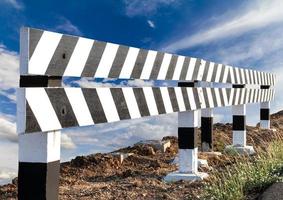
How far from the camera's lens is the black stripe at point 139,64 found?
7168 millimetres

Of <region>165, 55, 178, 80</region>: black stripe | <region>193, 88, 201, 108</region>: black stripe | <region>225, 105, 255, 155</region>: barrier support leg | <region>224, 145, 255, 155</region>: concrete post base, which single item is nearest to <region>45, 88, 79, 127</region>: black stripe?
<region>165, 55, 178, 80</region>: black stripe

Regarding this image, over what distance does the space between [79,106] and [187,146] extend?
12.5 ft

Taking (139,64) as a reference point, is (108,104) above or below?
below

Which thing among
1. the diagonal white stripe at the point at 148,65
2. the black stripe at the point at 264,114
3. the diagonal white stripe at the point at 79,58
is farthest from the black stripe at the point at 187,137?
the black stripe at the point at 264,114

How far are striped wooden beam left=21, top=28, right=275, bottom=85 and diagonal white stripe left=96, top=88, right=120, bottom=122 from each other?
0.54 feet

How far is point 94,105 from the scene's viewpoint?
5.95 metres

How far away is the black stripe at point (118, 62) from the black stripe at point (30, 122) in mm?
1570

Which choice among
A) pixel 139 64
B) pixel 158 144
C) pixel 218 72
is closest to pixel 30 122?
pixel 139 64

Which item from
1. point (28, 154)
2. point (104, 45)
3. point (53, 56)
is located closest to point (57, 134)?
point (28, 154)

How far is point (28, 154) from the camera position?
16.8 ft

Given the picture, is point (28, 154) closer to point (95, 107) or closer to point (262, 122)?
point (95, 107)

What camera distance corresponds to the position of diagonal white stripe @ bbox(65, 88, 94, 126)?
18.0ft

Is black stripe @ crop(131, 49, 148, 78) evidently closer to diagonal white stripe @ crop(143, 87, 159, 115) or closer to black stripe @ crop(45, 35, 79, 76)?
diagonal white stripe @ crop(143, 87, 159, 115)

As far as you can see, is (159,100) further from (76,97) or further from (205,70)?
(76,97)
